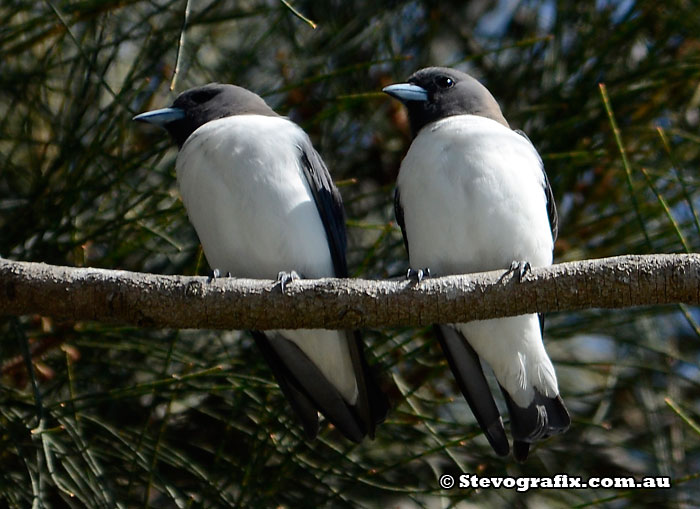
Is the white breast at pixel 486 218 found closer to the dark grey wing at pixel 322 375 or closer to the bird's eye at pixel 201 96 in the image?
the dark grey wing at pixel 322 375

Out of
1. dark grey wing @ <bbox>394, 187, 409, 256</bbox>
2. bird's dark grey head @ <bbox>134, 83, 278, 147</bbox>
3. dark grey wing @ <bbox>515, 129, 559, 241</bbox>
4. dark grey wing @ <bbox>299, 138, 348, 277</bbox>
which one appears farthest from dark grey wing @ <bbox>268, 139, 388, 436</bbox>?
dark grey wing @ <bbox>515, 129, 559, 241</bbox>

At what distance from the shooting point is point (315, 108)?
3.98m

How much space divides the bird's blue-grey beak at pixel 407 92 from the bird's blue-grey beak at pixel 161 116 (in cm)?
69

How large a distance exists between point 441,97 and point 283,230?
28.7 inches

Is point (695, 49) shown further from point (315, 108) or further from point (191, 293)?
point (191, 293)

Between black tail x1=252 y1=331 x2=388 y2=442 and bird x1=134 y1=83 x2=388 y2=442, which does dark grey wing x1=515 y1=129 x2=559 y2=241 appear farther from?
black tail x1=252 y1=331 x2=388 y2=442

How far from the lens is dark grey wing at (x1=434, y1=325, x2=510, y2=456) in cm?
291

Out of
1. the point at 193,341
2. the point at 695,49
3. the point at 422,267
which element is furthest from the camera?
the point at 695,49

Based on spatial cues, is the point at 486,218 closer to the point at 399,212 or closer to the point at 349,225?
the point at 399,212

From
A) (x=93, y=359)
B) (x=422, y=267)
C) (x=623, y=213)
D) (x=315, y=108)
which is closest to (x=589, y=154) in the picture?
(x=623, y=213)

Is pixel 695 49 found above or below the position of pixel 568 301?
above

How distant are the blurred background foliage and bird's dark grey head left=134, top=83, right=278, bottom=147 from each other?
10 cm

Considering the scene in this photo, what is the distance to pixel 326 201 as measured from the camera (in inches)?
127

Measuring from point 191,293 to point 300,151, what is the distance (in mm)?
858
